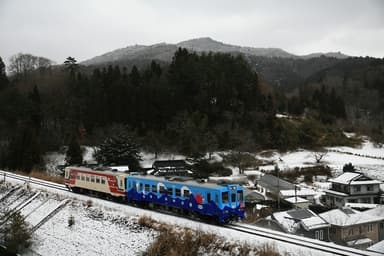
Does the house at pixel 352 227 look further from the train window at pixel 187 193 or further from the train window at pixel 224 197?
the train window at pixel 187 193

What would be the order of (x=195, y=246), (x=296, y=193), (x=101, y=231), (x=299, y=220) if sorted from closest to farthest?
(x=195, y=246) → (x=101, y=231) → (x=299, y=220) → (x=296, y=193)

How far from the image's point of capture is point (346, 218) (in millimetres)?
26406

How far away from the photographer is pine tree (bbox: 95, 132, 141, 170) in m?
42.4

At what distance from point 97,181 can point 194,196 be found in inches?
349

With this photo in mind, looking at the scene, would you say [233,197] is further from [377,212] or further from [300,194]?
[300,194]

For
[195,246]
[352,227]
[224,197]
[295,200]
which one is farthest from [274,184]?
[195,246]

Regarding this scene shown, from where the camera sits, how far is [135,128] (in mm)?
50344

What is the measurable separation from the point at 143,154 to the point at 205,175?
9551 mm

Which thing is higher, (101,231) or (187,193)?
(187,193)

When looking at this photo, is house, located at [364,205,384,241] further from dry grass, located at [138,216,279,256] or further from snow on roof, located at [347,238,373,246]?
dry grass, located at [138,216,279,256]

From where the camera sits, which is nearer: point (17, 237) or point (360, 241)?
point (17, 237)

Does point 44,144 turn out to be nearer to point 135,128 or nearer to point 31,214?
point 135,128

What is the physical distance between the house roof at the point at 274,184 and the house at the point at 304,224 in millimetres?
11749

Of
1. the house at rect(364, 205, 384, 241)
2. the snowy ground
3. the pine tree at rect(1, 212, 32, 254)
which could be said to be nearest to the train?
the snowy ground
